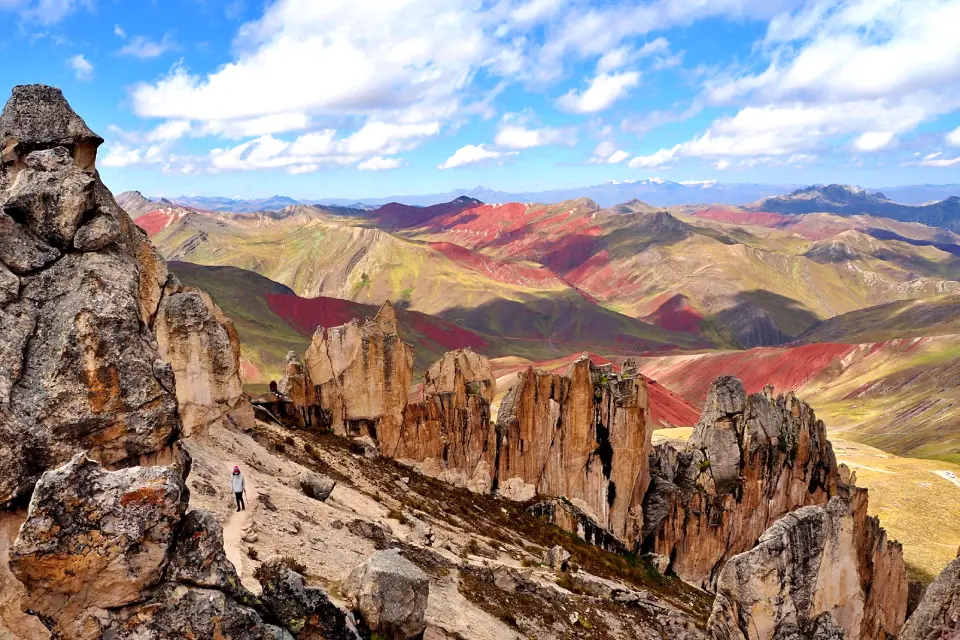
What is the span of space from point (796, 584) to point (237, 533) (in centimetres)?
2148

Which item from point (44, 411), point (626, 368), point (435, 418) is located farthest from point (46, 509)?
point (626, 368)

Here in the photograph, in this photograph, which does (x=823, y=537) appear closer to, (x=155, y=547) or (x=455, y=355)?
(x=155, y=547)

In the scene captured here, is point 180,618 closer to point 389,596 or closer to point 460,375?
point 389,596

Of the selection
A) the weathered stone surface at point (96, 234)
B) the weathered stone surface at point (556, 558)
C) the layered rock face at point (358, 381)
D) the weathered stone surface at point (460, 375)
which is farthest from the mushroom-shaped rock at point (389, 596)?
the weathered stone surface at point (460, 375)

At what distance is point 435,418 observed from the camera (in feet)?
170

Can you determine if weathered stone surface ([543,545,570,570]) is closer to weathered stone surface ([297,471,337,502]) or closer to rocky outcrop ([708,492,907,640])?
rocky outcrop ([708,492,907,640])

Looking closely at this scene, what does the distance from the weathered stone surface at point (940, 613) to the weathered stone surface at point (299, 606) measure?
19.4 metres

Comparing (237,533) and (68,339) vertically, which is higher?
(68,339)

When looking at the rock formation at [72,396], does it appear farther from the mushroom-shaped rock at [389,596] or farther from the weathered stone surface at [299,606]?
the mushroom-shaped rock at [389,596]

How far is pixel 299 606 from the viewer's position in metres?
16.1

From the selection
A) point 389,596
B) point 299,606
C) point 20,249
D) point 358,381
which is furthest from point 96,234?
point 358,381

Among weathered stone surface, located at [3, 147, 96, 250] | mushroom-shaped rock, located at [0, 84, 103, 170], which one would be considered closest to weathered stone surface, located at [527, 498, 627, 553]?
mushroom-shaped rock, located at [0, 84, 103, 170]

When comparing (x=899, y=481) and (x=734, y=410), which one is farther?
(x=899, y=481)

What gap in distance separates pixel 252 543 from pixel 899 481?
96595 millimetres
